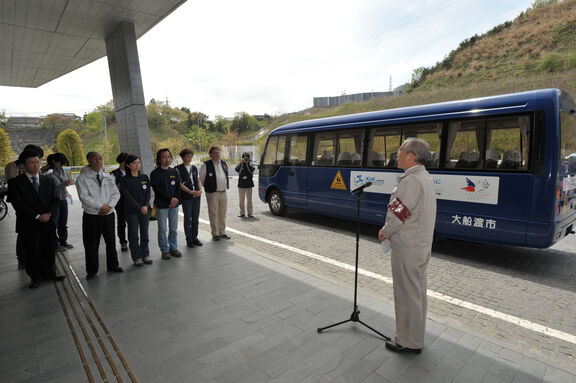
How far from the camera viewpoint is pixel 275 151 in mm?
9781

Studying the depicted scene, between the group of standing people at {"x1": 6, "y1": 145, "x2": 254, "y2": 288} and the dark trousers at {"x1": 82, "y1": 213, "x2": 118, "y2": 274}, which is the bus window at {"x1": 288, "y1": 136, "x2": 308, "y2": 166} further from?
the dark trousers at {"x1": 82, "y1": 213, "x2": 118, "y2": 274}

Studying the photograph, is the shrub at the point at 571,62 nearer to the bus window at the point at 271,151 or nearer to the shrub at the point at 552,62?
the shrub at the point at 552,62

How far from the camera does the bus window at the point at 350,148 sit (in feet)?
24.3

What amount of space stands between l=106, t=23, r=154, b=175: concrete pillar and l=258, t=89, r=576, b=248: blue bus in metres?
5.80

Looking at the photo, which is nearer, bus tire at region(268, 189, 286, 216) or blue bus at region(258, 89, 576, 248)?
blue bus at region(258, 89, 576, 248)

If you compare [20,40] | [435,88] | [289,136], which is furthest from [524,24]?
[20,40]

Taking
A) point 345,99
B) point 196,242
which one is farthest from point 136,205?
point 345,99

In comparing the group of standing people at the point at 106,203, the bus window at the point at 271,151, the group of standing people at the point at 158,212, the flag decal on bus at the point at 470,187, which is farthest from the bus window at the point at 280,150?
the flag decal on bus at the point at 470,187

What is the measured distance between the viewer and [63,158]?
19.9 feet

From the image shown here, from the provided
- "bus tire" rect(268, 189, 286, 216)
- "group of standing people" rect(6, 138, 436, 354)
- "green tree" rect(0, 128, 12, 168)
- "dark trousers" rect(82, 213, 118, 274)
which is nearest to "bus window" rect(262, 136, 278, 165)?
"bus tire" rect(268, 189, 286, 216)

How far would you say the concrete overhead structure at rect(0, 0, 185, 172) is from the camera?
24.7 ft

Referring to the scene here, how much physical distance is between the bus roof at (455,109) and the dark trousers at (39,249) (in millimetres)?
6312

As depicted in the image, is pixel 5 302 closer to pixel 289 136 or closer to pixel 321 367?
pixel 321 367

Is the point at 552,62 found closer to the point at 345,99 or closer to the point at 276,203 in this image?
the point at 276,203
